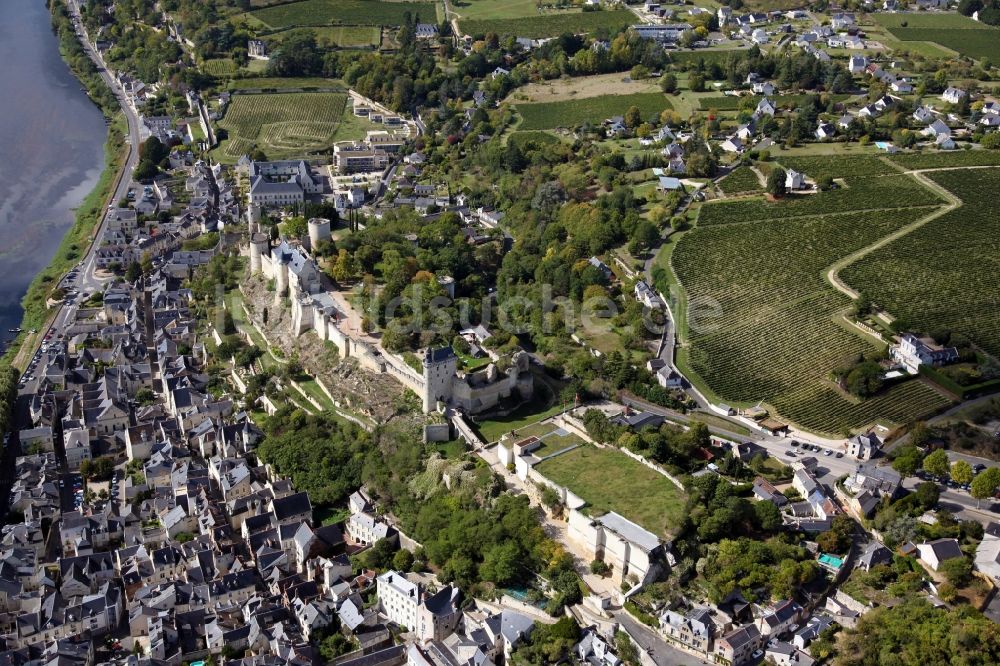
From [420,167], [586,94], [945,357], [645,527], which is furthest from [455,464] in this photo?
[586,94]

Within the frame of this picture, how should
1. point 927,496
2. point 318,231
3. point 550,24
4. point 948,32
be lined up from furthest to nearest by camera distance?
point 550,24 → point 948,32 → point 318,231 → point 927,496

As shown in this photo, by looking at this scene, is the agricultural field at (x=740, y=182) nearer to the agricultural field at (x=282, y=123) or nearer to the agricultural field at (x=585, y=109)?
the agricultural field at (x=585, y=109)

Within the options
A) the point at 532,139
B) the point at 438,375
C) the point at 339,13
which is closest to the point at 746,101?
the point at 532,139

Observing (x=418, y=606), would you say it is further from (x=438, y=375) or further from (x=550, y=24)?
(x=550, y=24)

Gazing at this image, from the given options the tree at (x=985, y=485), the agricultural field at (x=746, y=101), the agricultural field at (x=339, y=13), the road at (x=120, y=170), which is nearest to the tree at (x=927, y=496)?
the tree at (x=985, y=485)

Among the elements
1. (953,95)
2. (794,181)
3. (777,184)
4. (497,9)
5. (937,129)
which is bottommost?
(794,181)

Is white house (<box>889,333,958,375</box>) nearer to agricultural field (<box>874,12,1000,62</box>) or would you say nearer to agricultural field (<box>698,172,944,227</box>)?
agricultural field (<box>698,172,944,227</box>)
